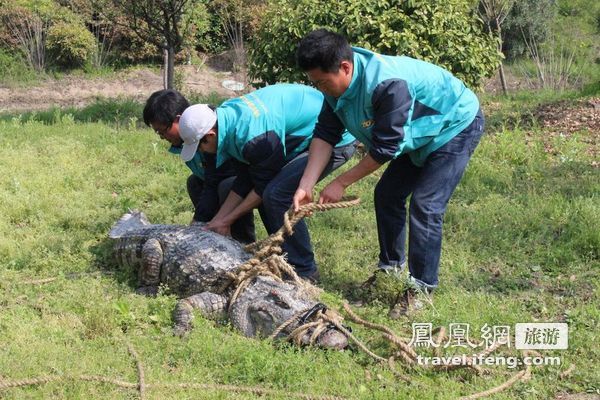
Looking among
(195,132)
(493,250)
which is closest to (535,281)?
(493,250)

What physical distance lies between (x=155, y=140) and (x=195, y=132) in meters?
4.13

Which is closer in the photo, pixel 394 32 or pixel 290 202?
pixel 290 202

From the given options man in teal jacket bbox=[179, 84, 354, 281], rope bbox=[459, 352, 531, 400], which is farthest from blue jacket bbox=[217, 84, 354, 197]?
rope bbox=[459, 352, 531, 400]

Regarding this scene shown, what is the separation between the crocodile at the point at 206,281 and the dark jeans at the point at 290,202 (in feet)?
1.00

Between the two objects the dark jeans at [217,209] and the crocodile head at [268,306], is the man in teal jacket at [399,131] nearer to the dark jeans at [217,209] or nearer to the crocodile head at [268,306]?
the crocodile head at [268,306]

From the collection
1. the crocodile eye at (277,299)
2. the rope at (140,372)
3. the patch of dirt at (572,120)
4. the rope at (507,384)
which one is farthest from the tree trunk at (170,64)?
the rope at (507,384)

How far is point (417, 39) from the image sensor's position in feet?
25.3

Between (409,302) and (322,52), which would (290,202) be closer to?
(409,302)

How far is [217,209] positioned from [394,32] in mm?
3365

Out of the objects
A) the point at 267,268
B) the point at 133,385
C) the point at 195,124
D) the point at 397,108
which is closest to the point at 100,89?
the point at 195,124

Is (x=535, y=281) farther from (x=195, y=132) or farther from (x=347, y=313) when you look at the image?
(x=195, y=132)

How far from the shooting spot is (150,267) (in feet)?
15.8

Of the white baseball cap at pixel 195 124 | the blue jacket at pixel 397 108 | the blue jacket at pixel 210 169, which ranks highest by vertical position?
the blue jacket at pixel 397 108

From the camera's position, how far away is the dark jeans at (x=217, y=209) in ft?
17.0
